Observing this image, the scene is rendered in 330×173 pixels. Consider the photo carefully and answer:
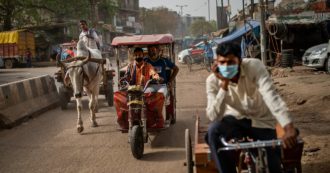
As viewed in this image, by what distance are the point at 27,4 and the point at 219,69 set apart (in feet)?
120

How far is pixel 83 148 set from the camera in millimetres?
7617

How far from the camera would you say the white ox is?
9273mm

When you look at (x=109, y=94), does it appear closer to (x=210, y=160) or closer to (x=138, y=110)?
(x=138, y=110)

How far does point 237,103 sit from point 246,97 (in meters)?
0.11

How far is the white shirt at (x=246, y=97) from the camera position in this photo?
381 centimetres

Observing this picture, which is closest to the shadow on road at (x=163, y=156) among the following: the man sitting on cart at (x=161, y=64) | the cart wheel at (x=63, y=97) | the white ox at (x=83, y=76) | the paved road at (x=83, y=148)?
the paved road at (x=83, y=148)

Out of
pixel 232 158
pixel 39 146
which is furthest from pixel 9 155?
pixel 232 158

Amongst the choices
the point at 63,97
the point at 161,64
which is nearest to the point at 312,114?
the point at 161,64

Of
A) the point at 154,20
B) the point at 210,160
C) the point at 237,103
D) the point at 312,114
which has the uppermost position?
the point at 154,20

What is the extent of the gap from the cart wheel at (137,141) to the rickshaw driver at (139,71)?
134 cm

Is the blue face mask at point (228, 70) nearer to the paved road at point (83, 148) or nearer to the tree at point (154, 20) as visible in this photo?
the paved road at point (83, 148)

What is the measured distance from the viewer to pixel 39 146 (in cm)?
790

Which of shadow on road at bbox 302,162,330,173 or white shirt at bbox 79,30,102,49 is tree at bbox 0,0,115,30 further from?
shadow on road at bbox 302,162,330,173

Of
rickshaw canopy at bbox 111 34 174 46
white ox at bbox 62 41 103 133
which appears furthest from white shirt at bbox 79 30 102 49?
rickshaw canopy at bbox 111 34 174 46
